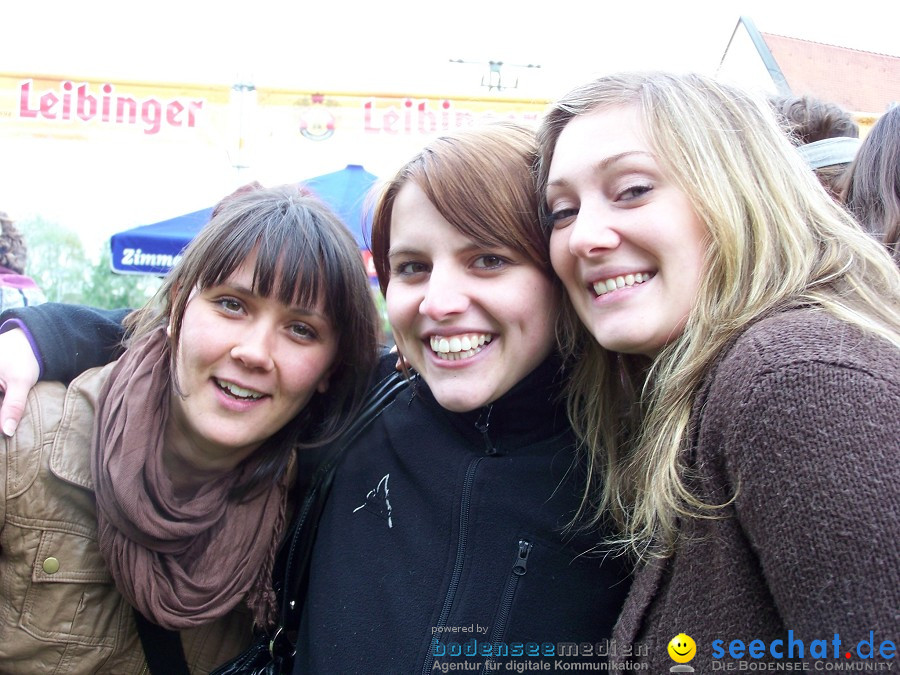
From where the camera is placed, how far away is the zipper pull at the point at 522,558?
53.6 inches

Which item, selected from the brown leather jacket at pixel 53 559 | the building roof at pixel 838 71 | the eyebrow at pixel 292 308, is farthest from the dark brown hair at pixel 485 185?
the building roof at pixel 838 71

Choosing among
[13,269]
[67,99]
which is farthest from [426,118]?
[13,269]

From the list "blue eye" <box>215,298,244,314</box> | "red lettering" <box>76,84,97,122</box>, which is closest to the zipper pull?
"blue eye" <box>215,298,244,314</box>

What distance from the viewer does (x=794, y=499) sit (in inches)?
34.0

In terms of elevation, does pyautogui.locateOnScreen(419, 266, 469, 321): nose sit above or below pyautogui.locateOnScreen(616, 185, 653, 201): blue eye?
below

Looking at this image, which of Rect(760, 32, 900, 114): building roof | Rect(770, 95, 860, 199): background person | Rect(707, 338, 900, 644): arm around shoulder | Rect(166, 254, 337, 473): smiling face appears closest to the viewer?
Rect(707, 338, 900, 644): arm around shoulder

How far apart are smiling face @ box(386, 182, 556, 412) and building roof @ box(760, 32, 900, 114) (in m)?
9.29

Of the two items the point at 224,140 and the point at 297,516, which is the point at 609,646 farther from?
the point at 224,140

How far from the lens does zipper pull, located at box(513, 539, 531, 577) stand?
1.36m

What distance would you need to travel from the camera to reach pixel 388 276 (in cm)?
185

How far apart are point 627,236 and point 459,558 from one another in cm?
77

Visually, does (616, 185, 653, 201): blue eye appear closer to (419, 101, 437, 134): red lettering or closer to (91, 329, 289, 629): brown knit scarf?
(91, 329, 289, 629): brown knit scarf

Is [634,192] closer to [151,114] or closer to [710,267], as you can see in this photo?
[710,267]

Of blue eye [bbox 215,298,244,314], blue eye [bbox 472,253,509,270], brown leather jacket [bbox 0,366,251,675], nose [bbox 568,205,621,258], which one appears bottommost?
brown leather jacket [bbox 0,366,251,675]
